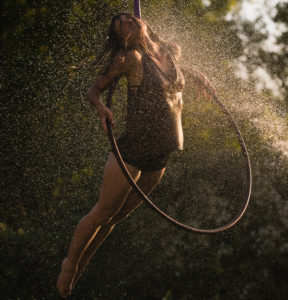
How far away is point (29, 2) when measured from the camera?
17.2 feet

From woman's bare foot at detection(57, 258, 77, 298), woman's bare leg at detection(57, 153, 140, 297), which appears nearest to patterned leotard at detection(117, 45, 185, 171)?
woman's bare leg at detection(57, 153, 140, 297)

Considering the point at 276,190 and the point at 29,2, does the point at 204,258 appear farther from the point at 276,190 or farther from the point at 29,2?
the point at 29,2

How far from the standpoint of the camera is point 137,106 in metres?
2.27

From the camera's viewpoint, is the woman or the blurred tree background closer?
the woman

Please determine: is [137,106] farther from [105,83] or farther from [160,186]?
[160,186]

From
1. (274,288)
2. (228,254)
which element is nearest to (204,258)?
(228,254)

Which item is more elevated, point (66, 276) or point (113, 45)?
point (113, 45)

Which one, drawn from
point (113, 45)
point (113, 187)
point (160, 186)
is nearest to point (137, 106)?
point (113, 45)

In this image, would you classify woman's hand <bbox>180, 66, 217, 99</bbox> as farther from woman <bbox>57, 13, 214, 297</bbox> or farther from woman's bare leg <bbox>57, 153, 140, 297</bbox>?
woman's bare leg <bbox>57, 153, 140, 297</bbox>

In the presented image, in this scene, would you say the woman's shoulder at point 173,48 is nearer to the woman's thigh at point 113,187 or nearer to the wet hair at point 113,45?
the wet hair at point 113,45

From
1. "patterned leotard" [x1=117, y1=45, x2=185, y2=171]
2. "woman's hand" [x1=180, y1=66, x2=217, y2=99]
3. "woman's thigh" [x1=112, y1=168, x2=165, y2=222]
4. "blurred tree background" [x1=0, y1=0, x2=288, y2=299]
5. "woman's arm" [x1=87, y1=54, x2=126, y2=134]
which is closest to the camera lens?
"woman's arm" [x1=87, y1=54, x2=126, y2=134]

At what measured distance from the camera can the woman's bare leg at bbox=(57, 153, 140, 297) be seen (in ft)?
7.67

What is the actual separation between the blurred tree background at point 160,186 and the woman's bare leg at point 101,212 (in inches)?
35.4

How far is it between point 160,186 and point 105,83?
2.84 metres
